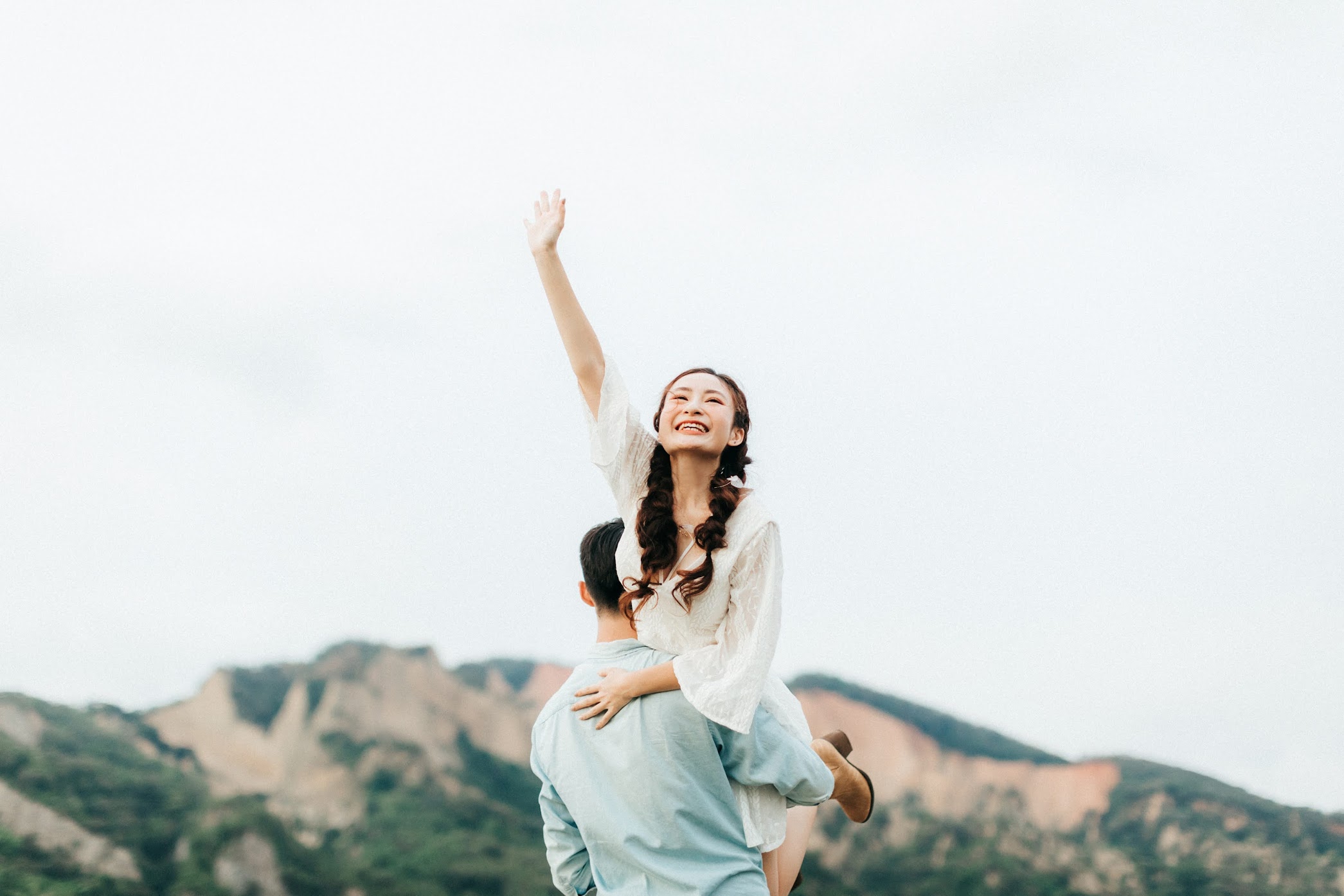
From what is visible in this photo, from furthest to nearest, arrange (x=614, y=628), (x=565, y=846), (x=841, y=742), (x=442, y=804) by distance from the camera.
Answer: (x=442, y=804) → (x=841, y=742) → (x=614, y=628) → (x=565, y=846)

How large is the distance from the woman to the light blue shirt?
0.04 m

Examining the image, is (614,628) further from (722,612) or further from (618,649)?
(722,612)

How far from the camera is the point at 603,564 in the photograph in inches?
84.8

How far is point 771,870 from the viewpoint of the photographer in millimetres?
2014

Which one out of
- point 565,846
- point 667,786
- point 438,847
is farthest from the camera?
point 438,847

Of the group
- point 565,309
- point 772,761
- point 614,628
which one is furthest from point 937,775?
point 565,309

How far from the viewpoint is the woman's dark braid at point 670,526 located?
5.98ft

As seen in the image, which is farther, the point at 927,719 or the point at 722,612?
the point at 927,719

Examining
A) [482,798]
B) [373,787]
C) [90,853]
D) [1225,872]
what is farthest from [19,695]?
[1225,872]

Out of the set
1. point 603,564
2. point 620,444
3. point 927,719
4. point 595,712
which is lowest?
point 927,719

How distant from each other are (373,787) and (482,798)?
0.64 m

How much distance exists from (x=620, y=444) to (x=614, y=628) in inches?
15.8

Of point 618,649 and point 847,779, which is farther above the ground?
point 618,649

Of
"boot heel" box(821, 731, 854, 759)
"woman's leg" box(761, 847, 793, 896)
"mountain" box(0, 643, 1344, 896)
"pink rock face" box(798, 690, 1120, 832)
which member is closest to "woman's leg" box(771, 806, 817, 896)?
"woman's leg" box(761, 847, 793, 896)
